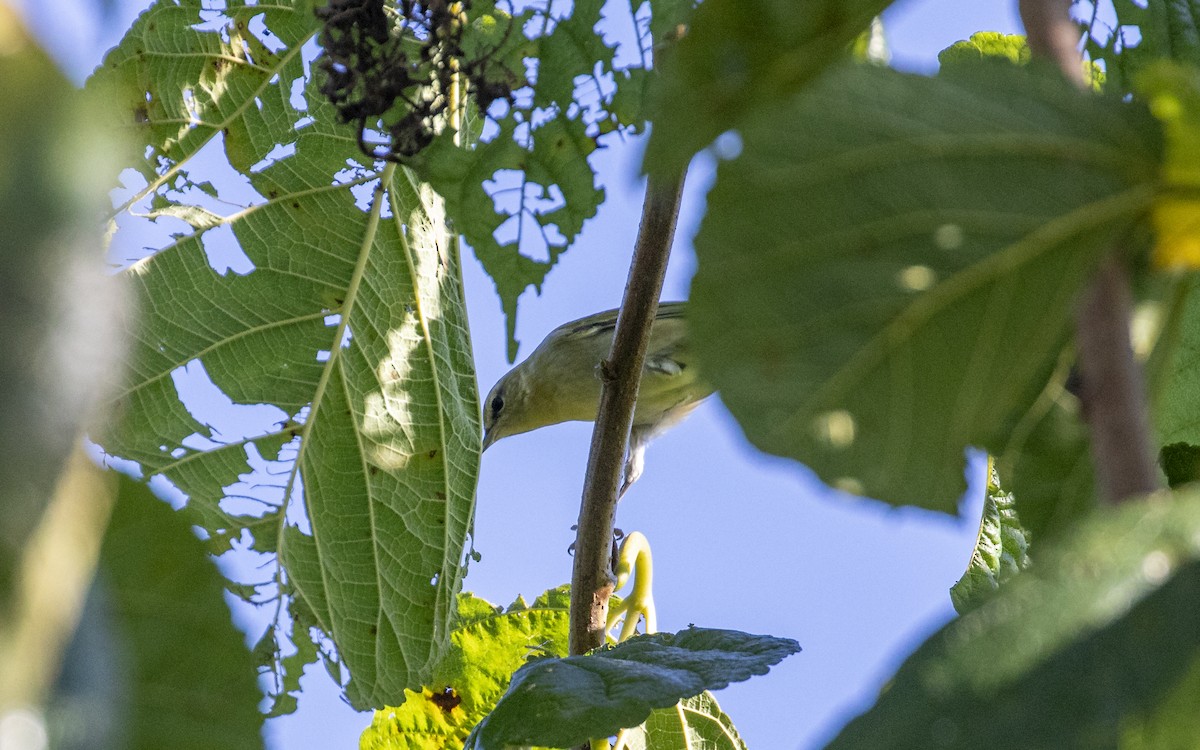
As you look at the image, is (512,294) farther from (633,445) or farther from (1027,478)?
(633,445)

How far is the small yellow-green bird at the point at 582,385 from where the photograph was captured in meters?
6.57

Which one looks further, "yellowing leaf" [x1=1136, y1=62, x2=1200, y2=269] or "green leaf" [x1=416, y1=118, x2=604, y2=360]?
"green leaf" [x1=416, y1=118, x2=604, y2=360]

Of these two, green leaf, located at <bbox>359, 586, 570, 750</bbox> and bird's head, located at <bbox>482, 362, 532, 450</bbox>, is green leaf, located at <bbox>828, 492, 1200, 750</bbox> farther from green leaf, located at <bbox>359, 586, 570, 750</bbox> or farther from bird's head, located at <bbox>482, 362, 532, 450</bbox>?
bird's head, located at <bbox>482, 362, 532, 450</bbox>

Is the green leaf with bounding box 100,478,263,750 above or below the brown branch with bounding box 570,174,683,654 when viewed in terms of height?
below

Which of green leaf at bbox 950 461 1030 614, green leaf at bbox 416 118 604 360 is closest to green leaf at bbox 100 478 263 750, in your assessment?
green leaf at bbox 416 118 604 360

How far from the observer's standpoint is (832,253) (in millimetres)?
947

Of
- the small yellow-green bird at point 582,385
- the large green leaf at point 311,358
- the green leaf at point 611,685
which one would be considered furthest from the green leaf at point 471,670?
the small yellow-green bird at point 582,385

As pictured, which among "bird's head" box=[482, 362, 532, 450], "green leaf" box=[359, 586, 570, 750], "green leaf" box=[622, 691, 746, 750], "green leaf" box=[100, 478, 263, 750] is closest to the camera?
"green leaf" box=[100, 478, 263, 750]

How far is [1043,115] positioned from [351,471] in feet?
8.08

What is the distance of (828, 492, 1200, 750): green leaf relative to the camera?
2.32ft

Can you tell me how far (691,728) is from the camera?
311 centimetres

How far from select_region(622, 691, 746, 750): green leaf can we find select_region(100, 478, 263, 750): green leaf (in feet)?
7.59

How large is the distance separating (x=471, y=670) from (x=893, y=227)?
262 centimetres

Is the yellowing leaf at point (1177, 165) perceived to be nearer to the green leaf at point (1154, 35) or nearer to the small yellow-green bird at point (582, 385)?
the green leaf at point (1154, 35)
